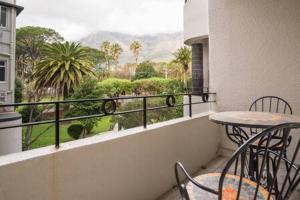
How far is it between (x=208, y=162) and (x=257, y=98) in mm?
1074

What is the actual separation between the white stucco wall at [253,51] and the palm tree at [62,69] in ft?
42.0

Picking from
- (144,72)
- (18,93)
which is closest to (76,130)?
(18,93)

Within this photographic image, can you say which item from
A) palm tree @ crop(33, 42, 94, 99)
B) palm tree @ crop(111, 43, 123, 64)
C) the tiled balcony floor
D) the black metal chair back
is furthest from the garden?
palm tree @ crop(111, 43, 123, 64)

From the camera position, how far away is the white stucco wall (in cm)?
253

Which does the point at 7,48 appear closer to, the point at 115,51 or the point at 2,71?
the point at 2,71

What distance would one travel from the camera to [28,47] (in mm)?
24141

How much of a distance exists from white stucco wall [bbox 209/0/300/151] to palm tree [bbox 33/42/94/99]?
12.8 metres

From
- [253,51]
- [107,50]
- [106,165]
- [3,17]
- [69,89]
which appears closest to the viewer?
[106,165]

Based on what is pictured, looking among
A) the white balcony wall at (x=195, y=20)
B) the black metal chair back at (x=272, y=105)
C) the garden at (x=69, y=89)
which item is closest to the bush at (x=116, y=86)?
the garden at (x=69, y=89)

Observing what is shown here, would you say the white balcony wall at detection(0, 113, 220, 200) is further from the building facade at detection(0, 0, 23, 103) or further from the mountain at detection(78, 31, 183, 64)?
the mountain at detection(78, 31, 183, 64)

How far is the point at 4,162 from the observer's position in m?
1.04

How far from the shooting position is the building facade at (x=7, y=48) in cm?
1008

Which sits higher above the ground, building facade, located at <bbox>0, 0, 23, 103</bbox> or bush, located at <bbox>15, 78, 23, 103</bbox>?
building facade, located at <bbox>0, 0, 23, 103</bbox>

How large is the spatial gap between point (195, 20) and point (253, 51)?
15.3 ft
